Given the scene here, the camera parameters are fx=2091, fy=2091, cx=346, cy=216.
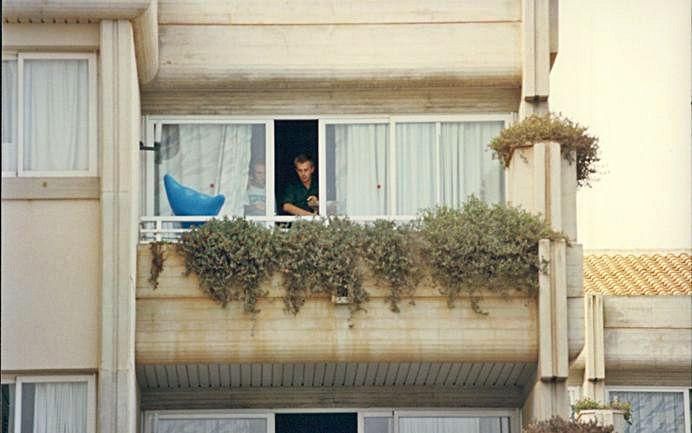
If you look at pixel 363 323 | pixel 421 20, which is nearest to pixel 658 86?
pixel 421 20

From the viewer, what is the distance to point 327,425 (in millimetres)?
28984

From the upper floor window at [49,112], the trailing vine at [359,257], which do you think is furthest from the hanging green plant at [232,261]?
the upper floor window at [49,112]

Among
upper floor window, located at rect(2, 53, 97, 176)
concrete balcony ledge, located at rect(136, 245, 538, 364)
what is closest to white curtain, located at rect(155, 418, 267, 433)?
concrete balcony ledge, located at rect(136, 245, 538, 364)

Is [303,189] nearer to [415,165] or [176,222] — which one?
[415,165]

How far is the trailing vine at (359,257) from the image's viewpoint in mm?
26219

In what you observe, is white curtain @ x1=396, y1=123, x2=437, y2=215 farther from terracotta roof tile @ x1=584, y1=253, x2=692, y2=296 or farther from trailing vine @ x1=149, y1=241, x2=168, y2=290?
terracotta roof tile @ x1=584, y1=253, x2=692, y2=296

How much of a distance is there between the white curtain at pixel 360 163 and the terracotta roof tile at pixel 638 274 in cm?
820

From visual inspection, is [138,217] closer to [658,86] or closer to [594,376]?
[594,376]

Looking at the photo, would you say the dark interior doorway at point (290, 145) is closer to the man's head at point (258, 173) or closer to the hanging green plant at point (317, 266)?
the man's head at point (258, 173)

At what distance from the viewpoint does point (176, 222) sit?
2798cm

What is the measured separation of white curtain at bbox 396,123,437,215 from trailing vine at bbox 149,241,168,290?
4.03 m

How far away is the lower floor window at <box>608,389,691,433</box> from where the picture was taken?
3192cm

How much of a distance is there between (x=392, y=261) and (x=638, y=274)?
12296 mm

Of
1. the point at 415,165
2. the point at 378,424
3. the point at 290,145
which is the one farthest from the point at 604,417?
the point at 290,145
